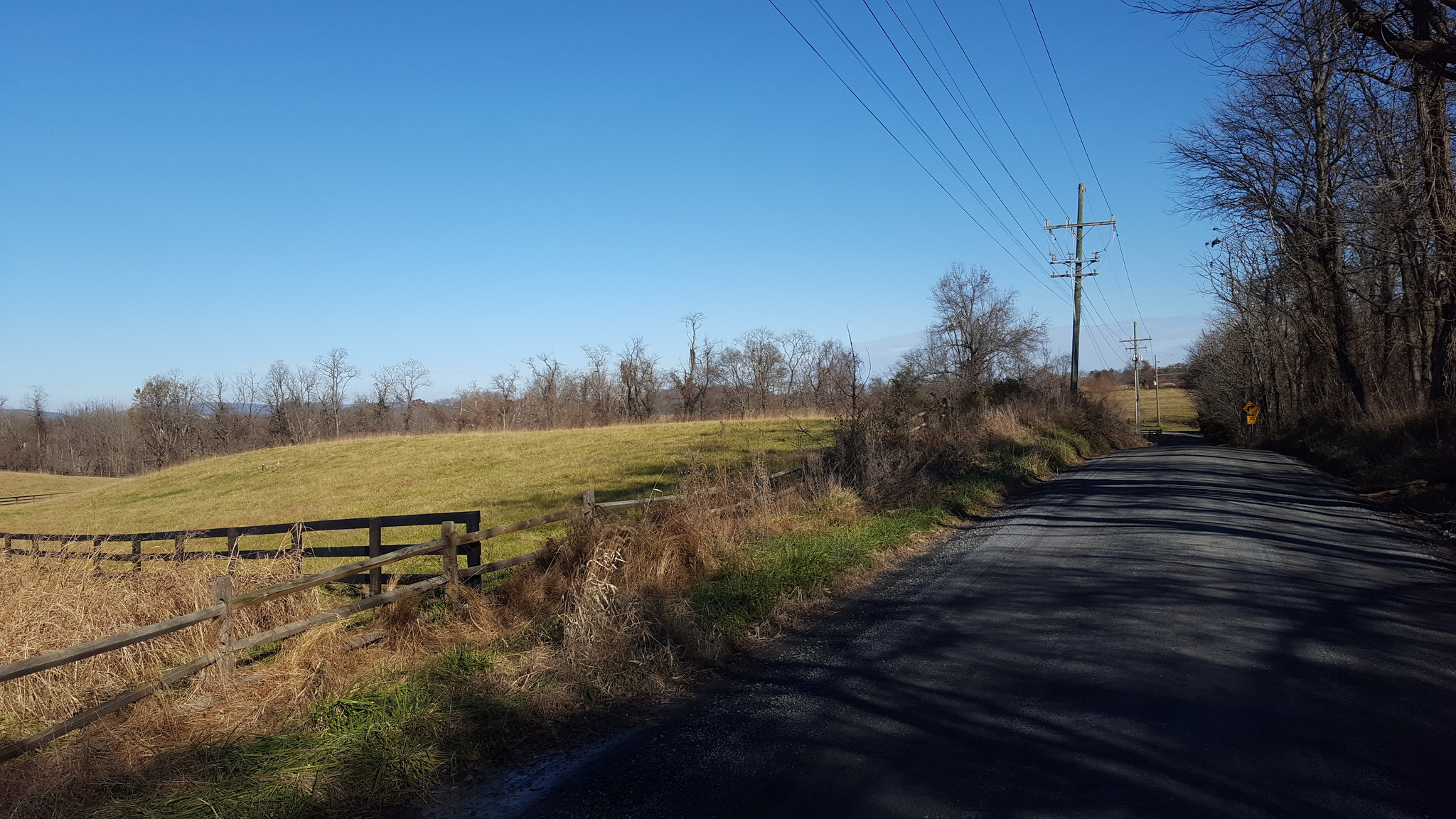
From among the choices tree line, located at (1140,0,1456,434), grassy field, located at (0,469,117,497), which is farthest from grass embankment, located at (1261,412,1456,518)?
grassy field, located at (0,469,117,497)

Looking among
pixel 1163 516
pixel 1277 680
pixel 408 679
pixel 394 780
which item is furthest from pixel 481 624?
pixel 1163 516

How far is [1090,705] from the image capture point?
5309 mm

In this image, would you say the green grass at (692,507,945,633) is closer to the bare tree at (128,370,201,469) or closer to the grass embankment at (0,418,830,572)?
the grass embankment at (0,418,830,572)

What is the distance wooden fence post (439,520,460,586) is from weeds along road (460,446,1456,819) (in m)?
3.74

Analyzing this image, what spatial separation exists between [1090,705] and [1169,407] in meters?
119

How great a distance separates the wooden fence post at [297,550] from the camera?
27.9ft

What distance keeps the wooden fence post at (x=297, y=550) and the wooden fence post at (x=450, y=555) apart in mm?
1470

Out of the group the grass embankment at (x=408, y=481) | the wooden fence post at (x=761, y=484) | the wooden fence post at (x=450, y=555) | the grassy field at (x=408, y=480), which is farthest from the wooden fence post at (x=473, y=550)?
the grassy field at (x=408, y=480)

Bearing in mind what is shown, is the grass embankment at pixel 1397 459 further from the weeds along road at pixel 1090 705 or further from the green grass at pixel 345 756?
the green grass at pixel 345 756

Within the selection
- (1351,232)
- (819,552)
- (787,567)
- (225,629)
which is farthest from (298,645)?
(1351,232)

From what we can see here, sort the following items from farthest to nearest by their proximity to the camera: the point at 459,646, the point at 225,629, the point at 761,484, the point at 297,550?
the point at 761,484 < the point at 297,550 < the point at 459,646 < the point at 225,629

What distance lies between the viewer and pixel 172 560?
1052 centimetres

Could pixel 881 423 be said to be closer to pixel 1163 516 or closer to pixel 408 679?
pixel 1163 516

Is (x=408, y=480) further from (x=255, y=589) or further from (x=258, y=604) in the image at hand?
(x=255, y=589)
